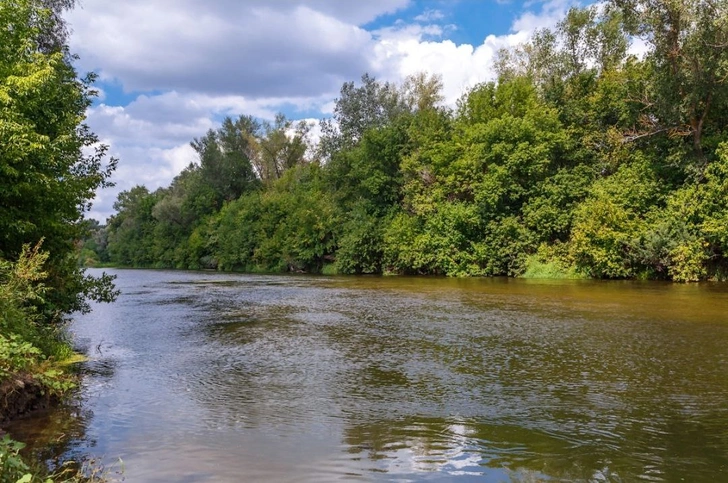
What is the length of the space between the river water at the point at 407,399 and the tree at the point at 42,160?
2.90 metres

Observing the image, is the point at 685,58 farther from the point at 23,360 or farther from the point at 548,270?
the point at 23,360

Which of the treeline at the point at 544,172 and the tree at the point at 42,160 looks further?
the treeline at the point at 544,172

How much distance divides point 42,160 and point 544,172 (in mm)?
38446

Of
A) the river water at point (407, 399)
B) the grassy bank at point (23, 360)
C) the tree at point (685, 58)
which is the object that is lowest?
the river water at point (407, 399)

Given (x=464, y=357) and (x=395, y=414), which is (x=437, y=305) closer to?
(x=464, y=357)

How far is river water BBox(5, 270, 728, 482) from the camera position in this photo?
6.79 metres

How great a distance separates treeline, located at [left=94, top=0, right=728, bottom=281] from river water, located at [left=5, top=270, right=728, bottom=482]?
1735 cm

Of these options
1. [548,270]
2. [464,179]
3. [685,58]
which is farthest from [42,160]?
[464,179]

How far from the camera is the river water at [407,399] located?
6789 mm

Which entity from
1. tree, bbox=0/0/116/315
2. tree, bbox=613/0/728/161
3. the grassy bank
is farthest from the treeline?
the grassy bank

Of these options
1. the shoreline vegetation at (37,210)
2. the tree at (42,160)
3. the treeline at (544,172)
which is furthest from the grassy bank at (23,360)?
the treeline at (544,172)

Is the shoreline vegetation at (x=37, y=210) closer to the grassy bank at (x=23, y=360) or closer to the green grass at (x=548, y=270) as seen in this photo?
the grassy bank at (x=23, y=360)

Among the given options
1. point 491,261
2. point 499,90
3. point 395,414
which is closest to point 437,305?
point 395,414

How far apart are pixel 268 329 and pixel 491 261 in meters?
29.4
